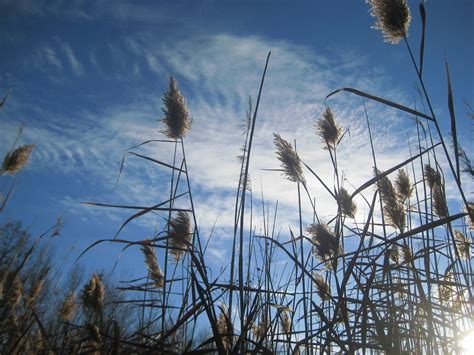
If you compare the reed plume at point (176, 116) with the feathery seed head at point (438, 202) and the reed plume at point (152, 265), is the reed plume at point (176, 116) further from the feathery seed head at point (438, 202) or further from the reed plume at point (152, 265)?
the feathery seed head at point (438, 202)

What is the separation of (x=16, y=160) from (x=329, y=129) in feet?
11.0

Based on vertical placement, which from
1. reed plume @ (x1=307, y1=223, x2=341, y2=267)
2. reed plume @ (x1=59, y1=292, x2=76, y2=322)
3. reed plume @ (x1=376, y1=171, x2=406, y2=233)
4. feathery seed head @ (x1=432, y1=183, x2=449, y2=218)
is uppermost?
feathery seed head @ (x1=432, y1=183, x2=449, y2=218)

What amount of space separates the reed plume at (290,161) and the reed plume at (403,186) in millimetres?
1398

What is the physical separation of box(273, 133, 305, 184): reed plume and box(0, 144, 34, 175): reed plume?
2.94m

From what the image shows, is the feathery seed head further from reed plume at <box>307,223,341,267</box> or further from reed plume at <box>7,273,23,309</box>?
reed plume at <box>7,273,23,309</box>

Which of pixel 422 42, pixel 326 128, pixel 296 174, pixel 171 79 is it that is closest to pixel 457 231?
Result: pixel 326 128

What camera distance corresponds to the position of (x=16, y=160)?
3723mm

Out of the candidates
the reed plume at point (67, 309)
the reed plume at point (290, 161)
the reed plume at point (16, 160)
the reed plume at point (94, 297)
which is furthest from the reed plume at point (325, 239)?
the reed plume at point (16, 160)

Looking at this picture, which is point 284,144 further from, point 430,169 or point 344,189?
point 430,169

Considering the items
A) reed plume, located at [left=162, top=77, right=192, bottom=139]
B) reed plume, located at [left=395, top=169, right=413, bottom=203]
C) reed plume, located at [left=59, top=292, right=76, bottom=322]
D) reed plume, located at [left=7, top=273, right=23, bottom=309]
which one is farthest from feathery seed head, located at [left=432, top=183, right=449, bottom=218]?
reed plume, located at [left=7, top=273, right=23, bottom=309]

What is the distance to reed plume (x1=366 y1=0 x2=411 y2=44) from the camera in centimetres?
217

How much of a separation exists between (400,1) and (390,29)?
6.6 inches

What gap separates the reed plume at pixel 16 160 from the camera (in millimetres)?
3689

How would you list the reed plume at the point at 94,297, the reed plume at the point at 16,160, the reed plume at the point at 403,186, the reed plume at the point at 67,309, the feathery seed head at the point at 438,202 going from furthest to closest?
1. the reed plume at the point at 67,309
2. the reed plume at the point at 16,160
3. the reed plume at the point at 403,186
4. the reed plume at the point at 94,297
5. the feathery seed head at the point at 438,202
